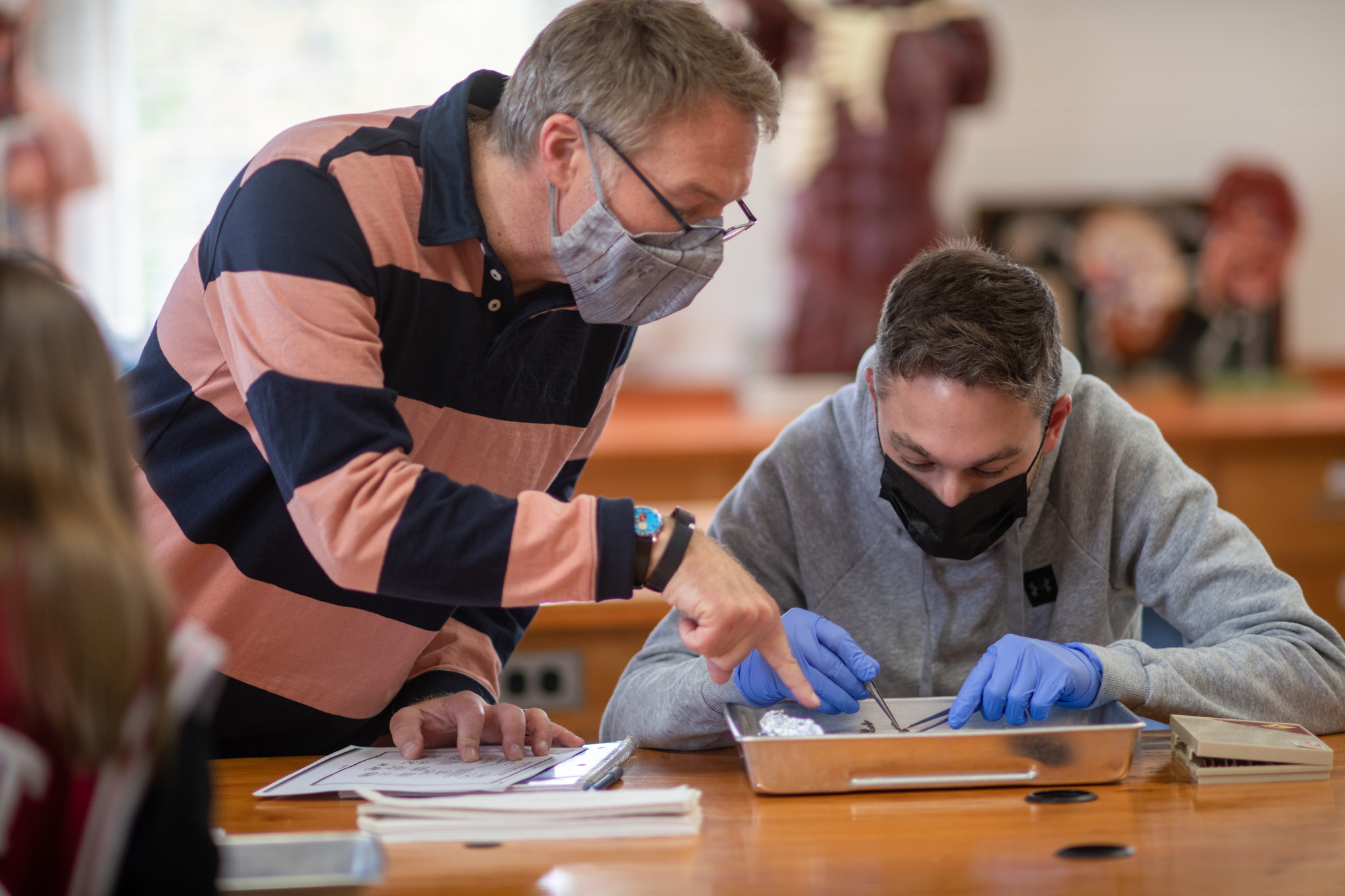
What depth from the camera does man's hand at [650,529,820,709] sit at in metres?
1.04

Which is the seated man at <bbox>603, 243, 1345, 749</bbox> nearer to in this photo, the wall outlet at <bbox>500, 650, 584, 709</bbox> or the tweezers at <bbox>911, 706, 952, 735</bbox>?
the tweezers at <bbox>911, 706, 952, 735</bbox>

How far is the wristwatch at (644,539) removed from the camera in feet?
3.38

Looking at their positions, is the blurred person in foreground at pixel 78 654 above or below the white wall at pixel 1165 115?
below

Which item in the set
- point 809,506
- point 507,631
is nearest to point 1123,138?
point 809,506

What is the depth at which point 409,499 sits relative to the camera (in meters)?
1.01

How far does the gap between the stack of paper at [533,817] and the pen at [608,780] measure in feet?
0.35

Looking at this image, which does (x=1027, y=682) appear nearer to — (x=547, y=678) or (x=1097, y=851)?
(x=1097, y=851)

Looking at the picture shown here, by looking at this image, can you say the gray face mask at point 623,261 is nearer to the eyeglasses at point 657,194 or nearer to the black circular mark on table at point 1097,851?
the eyeglasses at point 657,194

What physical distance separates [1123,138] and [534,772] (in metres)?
3.01

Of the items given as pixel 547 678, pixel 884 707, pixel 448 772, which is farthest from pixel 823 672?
pixel 547 678

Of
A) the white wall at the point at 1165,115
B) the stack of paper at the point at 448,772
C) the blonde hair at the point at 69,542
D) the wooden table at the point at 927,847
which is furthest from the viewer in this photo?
the white wall at the point at 1165,115

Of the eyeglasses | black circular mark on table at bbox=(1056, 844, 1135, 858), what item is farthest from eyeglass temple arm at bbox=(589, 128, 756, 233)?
black circular mark on table at bbox=(1056, 844, 1135, 858)

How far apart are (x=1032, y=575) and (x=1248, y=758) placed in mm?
378

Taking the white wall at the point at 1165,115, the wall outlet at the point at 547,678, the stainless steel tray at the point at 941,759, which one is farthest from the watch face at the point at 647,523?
the white wall at the point at 1165,115
